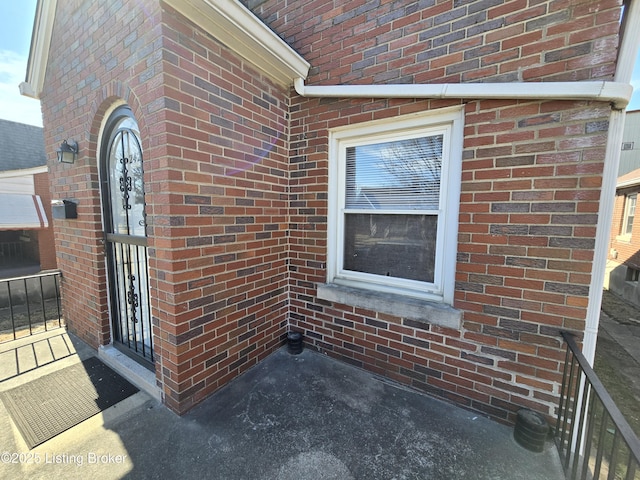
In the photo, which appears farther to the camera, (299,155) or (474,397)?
(299,155)

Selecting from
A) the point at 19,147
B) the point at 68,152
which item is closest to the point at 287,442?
the point at 68,152

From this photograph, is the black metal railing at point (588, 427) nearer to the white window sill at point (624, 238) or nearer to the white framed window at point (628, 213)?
the white window sill at point (624, 238)

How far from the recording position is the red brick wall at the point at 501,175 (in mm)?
1695

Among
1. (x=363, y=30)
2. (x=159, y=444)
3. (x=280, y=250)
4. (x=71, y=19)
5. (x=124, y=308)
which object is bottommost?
(x=159, y=444)

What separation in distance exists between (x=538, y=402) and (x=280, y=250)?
8.30 feet

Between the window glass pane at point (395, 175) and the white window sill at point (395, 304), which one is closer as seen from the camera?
the white window sill at point (395, 304)

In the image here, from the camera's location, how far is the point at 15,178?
26.8 feet

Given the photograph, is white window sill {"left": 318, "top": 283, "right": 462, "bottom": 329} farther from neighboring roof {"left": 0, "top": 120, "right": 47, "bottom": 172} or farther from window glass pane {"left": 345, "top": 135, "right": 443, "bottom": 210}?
neighboring roof {"left": 0, "top": 120, "right": 47, "bottom": 172}

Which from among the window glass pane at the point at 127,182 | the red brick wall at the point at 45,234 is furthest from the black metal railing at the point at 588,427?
the red brick wall at the point at 45,234

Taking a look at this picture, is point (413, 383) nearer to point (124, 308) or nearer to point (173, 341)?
point (173, 341)

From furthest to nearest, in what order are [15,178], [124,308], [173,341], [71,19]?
[15,178] → [124,308] → [71,19] → [173,341]

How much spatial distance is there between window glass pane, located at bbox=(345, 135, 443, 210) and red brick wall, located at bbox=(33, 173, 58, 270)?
1084cm

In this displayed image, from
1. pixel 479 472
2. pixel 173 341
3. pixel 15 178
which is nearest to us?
pixel 479 472

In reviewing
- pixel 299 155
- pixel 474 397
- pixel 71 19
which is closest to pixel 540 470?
pixel 474 397
